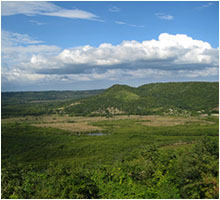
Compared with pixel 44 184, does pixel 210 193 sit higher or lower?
higher

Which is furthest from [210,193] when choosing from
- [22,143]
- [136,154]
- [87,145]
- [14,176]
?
[22,143]

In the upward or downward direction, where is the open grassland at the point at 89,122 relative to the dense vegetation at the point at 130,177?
downward

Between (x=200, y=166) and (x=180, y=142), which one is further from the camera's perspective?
(x=180, y=142)

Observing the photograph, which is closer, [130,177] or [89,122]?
[130,177]

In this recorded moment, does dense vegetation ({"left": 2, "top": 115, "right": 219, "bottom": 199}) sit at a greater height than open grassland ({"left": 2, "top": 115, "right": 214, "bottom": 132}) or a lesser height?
greater

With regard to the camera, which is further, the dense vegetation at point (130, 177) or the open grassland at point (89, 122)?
the open grassland at point (89, 122)

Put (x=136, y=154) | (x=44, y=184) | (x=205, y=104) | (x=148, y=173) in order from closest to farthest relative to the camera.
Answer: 1. (x=44, y=184)
2. (x=148, y=173)
3. (x=136, y=154)
4. (x=205, y=104)

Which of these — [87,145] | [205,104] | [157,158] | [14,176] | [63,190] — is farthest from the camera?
[205,104]

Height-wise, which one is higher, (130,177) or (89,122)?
(130,177)

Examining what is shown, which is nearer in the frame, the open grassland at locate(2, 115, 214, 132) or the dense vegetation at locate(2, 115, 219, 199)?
the dense vegetation at locate(2, 115, 219, 199)

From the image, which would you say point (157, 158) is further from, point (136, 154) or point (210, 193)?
point (136, 154)
